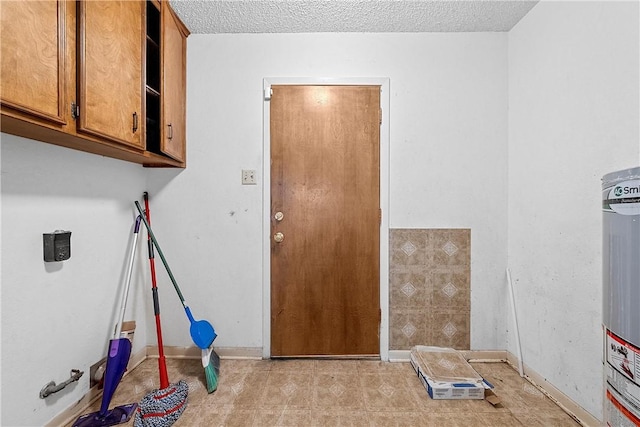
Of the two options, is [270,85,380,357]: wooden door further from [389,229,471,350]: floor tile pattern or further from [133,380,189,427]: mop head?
[133,380,189,427]: mop head

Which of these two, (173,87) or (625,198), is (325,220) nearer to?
(173,87)

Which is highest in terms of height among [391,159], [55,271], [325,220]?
A: [391,159]

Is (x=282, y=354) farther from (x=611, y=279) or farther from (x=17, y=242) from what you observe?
(x=611, y=279)

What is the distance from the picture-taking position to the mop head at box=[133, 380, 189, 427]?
1394 mm

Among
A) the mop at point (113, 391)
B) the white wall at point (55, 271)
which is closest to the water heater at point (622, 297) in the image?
the mop at point (113, 391)

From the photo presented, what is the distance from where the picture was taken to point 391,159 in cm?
207

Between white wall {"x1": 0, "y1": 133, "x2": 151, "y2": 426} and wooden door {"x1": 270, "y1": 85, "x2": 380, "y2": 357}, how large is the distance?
3.29 ft

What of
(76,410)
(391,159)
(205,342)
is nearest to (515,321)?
(391,159)

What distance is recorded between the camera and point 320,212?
2041mm

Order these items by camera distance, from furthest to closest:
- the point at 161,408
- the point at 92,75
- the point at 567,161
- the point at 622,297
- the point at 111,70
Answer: the point at 567,161, the point at 161,408, the point at 111,70, the point at 92,75, the point at 622,297

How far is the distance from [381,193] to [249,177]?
957 millimetres

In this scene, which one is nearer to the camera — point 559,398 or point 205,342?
point 559,398

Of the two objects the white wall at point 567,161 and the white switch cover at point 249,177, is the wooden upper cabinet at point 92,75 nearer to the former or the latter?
the white switch cover at point 249,177

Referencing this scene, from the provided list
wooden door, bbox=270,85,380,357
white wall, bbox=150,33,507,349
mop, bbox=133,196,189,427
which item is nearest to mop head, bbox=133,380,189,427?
mop, bbox=133,196,189,427
